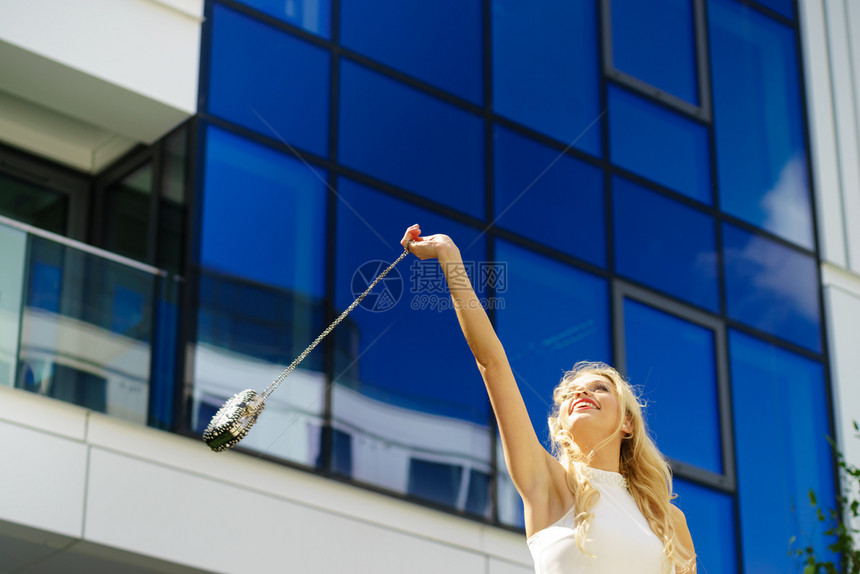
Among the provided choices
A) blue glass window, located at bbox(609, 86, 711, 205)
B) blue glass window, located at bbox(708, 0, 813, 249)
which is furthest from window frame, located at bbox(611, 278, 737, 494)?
blue glass window, located at bbox(708, 0, 813, 249)

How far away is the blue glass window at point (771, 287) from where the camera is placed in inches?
420

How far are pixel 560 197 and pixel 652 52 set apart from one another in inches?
86.4

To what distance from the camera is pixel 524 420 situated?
323 centimetres

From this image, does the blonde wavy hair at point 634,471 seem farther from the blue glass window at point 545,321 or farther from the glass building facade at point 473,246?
the blue glass window at point 545,321

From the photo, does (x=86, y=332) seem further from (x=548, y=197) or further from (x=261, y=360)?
(x=548, y=197)

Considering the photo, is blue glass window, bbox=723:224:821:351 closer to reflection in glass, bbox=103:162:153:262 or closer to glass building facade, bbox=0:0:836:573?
glass building facade, bbox=0:0:836:573

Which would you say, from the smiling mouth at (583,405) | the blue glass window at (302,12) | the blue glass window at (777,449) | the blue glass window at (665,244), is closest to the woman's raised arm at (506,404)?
the smiling mouth at (583,405)

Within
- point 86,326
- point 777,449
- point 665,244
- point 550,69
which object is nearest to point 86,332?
point 86,326

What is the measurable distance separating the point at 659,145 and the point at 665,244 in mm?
976

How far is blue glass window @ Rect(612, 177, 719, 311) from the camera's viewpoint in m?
10.0

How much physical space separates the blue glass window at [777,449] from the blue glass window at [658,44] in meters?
2.43

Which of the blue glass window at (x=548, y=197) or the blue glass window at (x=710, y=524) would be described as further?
the blue glass window at (x=710, y=524)

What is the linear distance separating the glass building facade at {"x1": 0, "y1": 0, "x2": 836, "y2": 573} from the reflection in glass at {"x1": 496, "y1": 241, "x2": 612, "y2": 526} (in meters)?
0.02

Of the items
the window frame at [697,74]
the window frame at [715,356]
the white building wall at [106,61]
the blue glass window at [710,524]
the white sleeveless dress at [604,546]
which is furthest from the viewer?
the window frame at [697,74]
